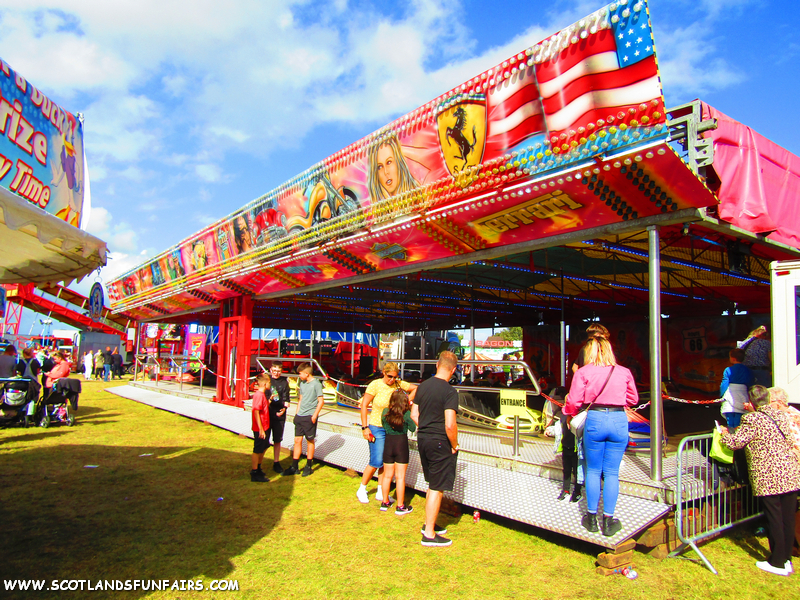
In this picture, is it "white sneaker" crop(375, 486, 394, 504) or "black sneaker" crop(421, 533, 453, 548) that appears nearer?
"black sneaker" crop(421, 533, 453, 548)

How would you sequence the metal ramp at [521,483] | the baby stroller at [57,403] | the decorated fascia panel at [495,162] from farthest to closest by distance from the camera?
the baby stroller at [57,403]
the decorated fascia panel at [495,162]
the metal ramp at [521,483]

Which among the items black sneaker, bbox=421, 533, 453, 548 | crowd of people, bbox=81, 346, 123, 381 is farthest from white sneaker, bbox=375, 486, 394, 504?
crowd of people, bbox=81, 346, 123, 381

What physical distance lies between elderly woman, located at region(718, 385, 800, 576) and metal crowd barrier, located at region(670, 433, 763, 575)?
334mm

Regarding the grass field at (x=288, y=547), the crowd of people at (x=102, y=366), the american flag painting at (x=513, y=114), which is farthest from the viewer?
the crowd of people at (x=102, y=366)

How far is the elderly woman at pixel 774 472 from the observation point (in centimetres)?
391

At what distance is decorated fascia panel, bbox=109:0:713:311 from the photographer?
4.32 m

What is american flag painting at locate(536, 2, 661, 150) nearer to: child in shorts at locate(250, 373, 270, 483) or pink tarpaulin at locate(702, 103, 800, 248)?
pink tarpaulin at locate(702, 103, 800, 248)

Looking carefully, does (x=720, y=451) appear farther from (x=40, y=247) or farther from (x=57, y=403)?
(x=57, y=403)

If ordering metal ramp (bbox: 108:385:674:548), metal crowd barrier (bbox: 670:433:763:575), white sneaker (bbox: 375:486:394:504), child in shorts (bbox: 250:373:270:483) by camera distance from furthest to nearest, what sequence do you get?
child in shorts (bbox: 250:373:270:483)
white sneaker (bbox: 375:486:394:504)
metal ramp (bbox: 108:385:674:548)
metal crowd barrier (bbox: 670:433:763:575)

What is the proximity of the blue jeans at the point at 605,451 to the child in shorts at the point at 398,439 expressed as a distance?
1904 millimetres

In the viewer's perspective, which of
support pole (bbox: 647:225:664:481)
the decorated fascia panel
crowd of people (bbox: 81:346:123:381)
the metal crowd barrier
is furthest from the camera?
crowd of people (bbox: 81:346:123:381)

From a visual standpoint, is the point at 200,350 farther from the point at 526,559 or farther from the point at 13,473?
the point at 526,559

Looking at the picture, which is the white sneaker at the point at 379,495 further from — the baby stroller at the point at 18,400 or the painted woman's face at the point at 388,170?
the baby stroller at the point at 18,400

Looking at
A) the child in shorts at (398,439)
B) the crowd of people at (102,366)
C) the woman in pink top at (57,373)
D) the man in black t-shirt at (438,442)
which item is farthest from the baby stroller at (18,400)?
the crowd of people at (102,366)
